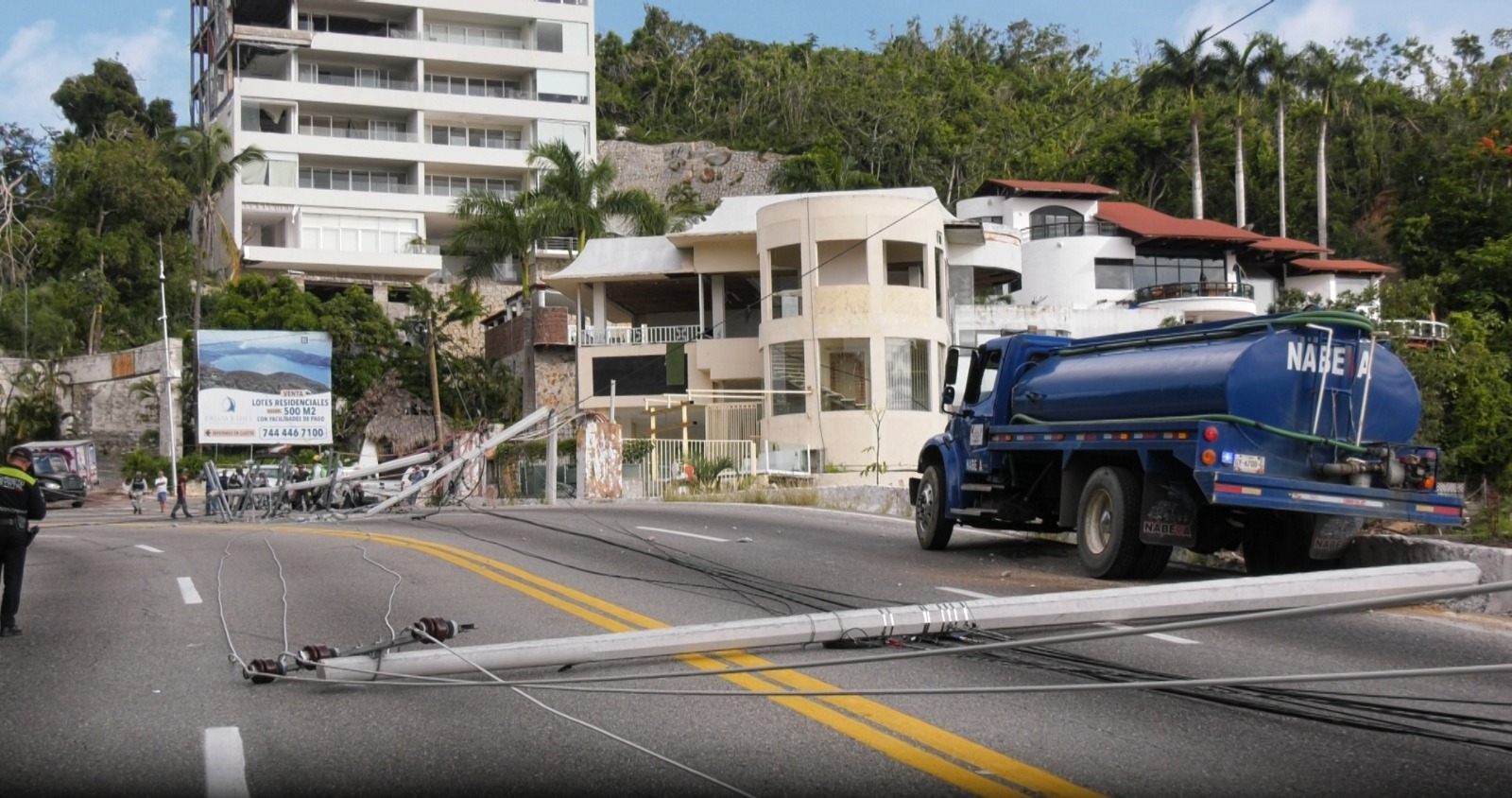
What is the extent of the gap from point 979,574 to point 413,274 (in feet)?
192

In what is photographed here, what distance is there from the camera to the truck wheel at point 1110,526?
13477 mm

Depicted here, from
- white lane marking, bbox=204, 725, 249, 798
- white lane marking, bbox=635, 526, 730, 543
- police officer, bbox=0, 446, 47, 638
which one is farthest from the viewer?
white lane marking, bbox=635, 526, 730, 543

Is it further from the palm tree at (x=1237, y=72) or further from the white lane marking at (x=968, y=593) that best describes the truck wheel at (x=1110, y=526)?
the palm tree at (x=1237, y=72)

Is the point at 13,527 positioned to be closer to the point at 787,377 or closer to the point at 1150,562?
the point at 1150,562

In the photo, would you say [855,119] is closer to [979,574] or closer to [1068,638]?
[979,574]

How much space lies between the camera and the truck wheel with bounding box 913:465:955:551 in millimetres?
17094

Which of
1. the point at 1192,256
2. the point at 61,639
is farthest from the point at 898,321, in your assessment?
the point at 61,639

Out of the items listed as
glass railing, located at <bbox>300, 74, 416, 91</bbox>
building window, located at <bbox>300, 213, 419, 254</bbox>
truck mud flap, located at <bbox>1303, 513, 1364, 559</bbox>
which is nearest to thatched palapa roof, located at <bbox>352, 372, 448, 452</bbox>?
building window, located at <bbox>300, 213, 419, 254</bbox>

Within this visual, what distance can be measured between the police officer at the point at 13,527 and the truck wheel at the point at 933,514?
31.5 ft

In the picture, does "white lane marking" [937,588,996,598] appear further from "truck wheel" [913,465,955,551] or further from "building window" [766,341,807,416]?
"building window" [766,341,807,416]

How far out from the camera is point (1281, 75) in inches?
2756

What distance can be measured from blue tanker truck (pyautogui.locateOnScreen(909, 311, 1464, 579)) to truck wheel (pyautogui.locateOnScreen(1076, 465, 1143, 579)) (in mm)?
14

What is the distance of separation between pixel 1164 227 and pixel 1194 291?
16.3ft

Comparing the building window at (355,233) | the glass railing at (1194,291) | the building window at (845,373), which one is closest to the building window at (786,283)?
the building window at (845,373)
